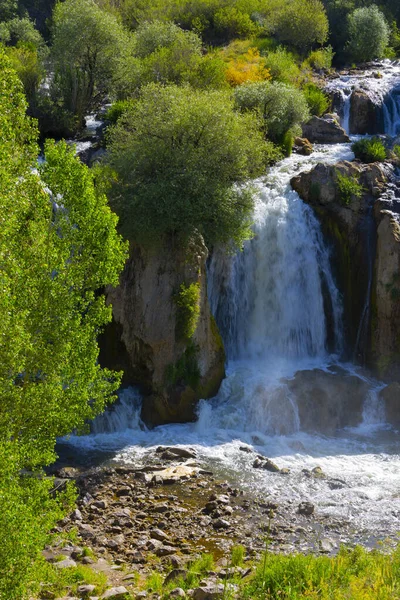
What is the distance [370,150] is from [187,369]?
46.6 ft

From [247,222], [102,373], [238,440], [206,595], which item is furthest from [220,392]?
[206,595]

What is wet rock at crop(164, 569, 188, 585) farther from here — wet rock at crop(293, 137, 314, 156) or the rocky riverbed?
wet rock at crop(293, 137, 314, 156)

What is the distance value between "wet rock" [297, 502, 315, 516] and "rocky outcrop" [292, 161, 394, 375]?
876cm

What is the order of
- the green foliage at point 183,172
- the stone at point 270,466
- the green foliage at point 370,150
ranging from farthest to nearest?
the green foliage at point 370,150 < the green foliage at point 183,172 < the stone at point 270,466

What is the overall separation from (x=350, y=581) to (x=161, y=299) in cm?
1259

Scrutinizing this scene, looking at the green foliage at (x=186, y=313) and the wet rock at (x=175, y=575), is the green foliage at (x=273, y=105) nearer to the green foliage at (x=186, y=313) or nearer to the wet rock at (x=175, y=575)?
the green foliage at (x=186, y=313)

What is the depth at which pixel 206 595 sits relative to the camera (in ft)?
36.4

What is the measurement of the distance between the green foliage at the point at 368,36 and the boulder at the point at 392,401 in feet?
109

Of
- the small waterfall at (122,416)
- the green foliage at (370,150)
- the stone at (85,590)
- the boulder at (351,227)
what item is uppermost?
the green foliage at (370,150)

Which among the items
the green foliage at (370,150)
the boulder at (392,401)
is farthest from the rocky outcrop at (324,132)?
the boulder at (392,401)

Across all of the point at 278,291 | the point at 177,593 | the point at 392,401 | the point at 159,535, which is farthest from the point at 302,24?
the point at 177,593

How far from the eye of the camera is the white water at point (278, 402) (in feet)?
56.5

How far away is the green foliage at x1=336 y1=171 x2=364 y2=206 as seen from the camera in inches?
1001

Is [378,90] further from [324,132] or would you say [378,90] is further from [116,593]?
[116,593]
